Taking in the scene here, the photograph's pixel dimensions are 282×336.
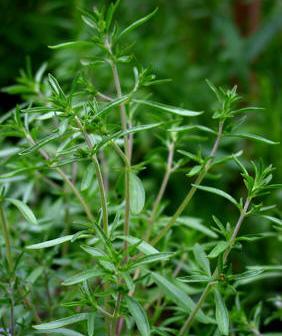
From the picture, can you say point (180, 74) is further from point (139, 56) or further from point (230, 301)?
point (230, 301)

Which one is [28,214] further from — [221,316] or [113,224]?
[221,316]

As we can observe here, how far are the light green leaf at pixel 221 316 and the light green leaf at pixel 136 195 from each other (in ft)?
0.36

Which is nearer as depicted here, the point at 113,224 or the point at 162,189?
the point at 113,224

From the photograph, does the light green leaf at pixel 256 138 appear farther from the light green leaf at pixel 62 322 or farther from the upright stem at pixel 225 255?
the light green leaf at pixel 62 322

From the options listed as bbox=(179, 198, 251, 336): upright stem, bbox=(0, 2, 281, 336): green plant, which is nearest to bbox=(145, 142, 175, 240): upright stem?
bbox=(0, 2, 281, 336): green plant

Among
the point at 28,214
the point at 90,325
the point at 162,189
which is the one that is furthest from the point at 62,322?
the point at 162,189

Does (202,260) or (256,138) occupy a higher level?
(256,138)

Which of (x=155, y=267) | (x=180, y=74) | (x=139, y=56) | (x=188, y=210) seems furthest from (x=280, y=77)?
(x=155, y=267)

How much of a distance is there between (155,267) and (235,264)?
65 cm

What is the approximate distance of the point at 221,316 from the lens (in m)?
0.57

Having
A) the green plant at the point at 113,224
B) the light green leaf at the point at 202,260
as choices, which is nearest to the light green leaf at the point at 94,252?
the green plant at the point at 113,224

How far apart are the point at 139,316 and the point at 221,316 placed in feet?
0.25

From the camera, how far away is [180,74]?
175 cm

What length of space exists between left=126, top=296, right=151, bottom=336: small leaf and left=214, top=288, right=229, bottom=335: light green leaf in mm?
65
